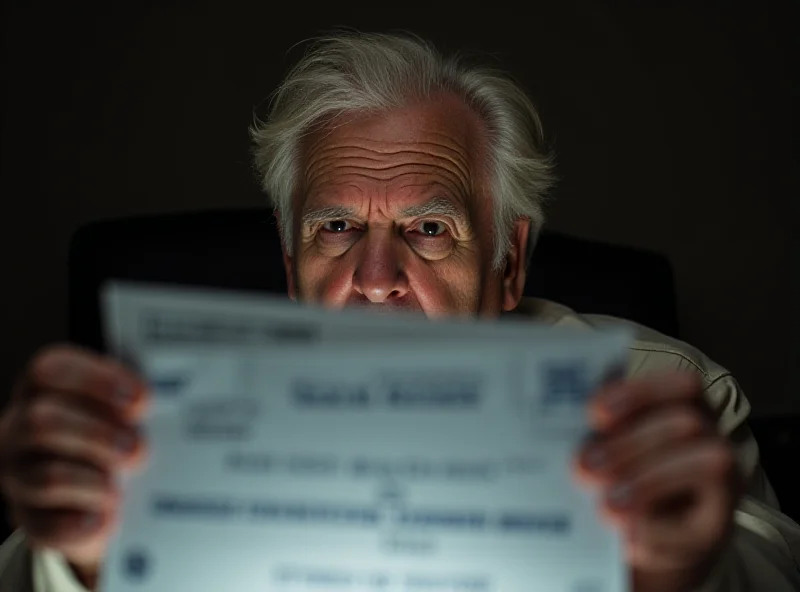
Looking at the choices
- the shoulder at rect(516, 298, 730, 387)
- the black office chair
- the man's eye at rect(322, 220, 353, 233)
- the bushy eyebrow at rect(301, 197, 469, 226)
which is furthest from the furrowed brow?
the black office chair

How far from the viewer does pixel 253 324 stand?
73cm

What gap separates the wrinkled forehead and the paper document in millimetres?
832

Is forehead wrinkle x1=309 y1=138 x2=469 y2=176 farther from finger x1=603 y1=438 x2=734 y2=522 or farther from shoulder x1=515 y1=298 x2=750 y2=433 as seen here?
finger x1=603 y1=438 x2=734 y2=522

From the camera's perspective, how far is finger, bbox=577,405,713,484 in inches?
28.1

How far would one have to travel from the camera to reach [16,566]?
44.4 inches

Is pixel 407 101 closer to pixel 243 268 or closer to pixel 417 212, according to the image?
pixel 417 212

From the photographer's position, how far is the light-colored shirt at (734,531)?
91 centimetres

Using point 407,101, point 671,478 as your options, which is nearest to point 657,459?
point 671,478

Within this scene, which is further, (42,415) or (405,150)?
(405,150)

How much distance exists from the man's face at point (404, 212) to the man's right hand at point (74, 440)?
28.7 inches

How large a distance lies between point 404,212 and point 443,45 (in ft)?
3.56

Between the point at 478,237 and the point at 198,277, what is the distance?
80cm

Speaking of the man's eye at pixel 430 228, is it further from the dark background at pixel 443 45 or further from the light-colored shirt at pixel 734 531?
the dark background at pixel 443 45

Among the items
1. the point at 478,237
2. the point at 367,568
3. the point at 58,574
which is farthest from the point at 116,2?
the point at 367,568
